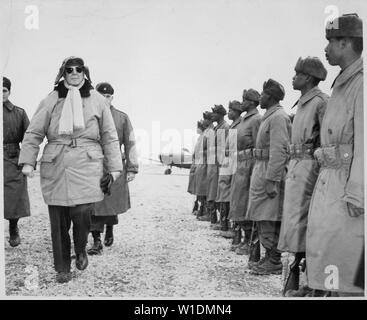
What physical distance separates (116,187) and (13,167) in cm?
129

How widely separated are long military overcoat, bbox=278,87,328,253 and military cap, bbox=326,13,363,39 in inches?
28.1

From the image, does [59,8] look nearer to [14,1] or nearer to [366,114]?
[14,1]

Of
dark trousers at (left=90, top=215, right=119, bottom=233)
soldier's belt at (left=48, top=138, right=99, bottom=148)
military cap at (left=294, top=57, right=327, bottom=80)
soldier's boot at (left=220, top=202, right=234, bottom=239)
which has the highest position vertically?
military cap at (left=294, top=57, right=327, bottom=80)

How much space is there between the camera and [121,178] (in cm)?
621

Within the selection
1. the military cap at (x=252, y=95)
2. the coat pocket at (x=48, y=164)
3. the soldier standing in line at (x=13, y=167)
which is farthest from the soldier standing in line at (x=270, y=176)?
the soldier standing in line at (x=13, y=167)

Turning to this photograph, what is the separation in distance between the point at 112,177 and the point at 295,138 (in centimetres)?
175

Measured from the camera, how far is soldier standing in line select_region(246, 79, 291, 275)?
190 inches

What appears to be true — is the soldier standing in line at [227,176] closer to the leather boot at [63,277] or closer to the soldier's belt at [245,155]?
the soldier's belt at [245,155]

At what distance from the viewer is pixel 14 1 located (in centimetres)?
421

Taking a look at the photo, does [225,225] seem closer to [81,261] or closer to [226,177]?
[226,177]

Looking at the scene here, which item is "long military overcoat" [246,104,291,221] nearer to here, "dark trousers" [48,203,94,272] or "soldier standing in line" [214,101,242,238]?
"soldier standing in line" [214,101,242,238]

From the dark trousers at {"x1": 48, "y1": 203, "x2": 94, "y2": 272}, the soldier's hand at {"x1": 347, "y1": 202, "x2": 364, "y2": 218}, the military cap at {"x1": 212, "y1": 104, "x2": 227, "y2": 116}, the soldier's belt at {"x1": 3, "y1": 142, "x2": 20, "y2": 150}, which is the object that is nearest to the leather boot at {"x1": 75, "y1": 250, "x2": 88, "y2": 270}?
the dark trousers at {"x1": 48, "y1": 203, "x2": 94, "y2": 272}

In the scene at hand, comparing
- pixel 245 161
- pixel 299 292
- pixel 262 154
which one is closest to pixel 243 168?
pixel 245 161
